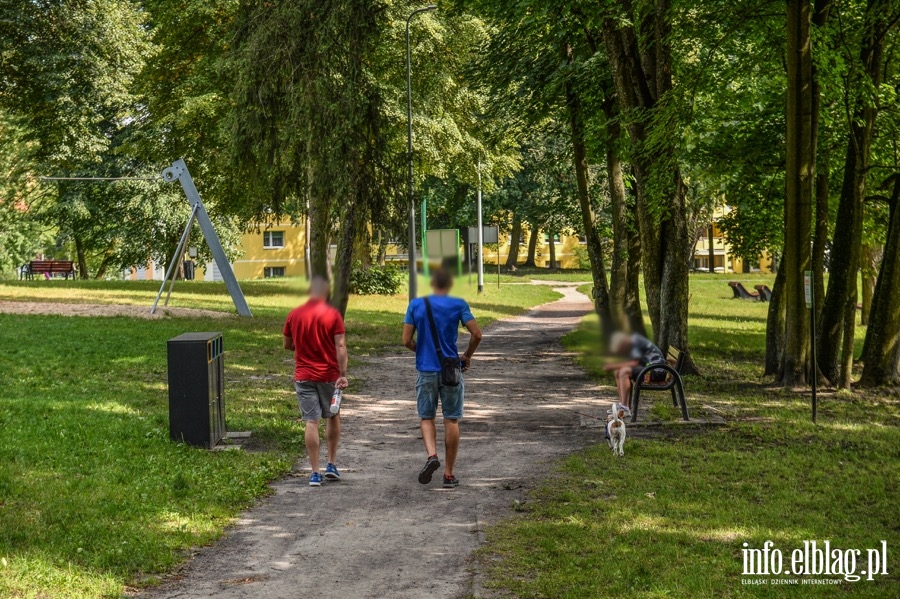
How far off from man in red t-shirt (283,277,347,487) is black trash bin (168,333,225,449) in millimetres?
1380

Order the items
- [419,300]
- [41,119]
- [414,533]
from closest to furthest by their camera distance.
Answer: [414,533], [419,300], [41,119]

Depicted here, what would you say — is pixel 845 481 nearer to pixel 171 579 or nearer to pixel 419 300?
pixel 419 300

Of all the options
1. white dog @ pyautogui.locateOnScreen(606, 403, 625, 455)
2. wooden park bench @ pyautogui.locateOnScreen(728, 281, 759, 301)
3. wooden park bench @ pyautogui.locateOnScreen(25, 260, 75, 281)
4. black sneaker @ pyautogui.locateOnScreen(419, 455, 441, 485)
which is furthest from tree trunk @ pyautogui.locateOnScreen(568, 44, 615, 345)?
wooden park bench @ pyautogui.locateOnScreen(25, 260, 75, 281)

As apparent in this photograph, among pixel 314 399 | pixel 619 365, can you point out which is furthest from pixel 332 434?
pixel 619 365

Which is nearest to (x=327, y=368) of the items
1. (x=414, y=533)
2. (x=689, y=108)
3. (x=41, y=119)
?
(x=414, y=533)

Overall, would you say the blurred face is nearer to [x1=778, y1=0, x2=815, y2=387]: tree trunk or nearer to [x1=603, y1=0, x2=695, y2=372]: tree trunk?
[x1=778, y1=0, x2=815, y2=387]: tree trunk

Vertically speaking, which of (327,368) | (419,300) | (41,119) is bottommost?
(327,368)

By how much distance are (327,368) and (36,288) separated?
29.1 m

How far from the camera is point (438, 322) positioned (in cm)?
933

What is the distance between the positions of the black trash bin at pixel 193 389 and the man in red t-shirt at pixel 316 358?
54.3 inches

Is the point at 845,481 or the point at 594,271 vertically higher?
the point at 594,271

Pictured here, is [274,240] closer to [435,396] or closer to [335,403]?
[335,403]

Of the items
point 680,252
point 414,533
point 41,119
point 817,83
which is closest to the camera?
point 414,533

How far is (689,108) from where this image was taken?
16531mm
